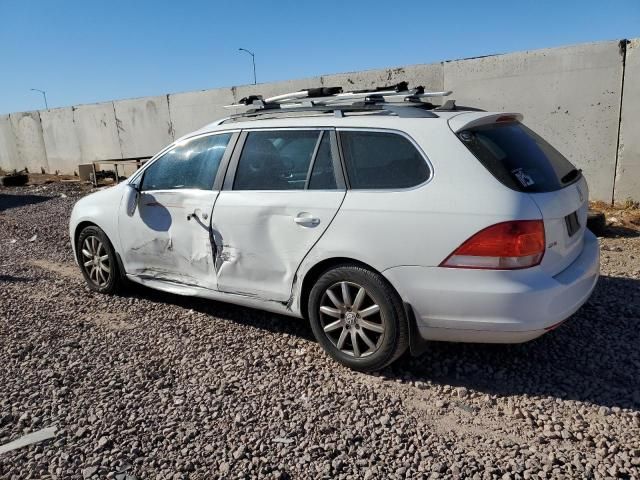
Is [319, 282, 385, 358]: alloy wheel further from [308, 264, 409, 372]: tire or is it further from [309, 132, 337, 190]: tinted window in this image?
[309, 132, 337, 190]: tinted window

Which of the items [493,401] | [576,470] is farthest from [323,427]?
[576,470]

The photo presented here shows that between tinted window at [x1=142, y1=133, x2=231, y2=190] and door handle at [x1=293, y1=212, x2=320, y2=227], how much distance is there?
3.11ft

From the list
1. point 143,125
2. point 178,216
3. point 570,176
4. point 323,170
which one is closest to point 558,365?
point 570,176

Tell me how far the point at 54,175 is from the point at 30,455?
1764 centimetres

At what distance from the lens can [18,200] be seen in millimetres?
12883

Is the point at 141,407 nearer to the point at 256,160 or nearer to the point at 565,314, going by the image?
the point at 256,160

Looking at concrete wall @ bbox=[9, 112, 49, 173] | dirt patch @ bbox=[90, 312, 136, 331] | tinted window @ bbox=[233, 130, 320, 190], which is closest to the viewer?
tinted window @ bbox=[233, 130, 320, 190]

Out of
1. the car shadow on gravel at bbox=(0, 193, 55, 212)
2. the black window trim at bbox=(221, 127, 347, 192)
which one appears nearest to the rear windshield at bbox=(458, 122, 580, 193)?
the black window trim at bbox=(221, 127, 347, 192)

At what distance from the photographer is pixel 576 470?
248 cm

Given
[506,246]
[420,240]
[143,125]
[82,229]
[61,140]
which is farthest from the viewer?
[61,140]

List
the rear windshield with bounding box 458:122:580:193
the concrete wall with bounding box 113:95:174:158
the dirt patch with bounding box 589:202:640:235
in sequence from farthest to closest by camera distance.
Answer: the concrete wall with bounding box 113:95:174:158
the dirt patch with bounding box 589:202:640:235
the rear windshield with bounding box 458:122:580:193

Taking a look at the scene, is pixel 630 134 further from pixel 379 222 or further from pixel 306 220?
pixel 306 220

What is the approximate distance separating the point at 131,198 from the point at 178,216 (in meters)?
0.62

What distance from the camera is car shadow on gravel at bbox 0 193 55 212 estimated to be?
12188 millimetres
